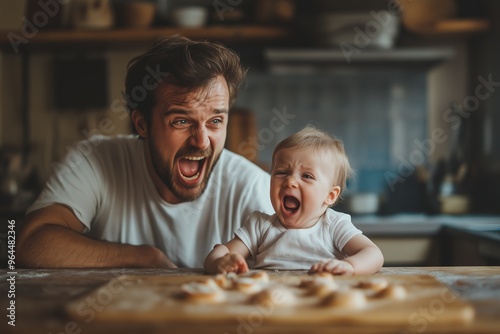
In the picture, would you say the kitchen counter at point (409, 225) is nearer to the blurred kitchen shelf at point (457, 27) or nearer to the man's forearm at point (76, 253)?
the blurred kitchen shelf at point (457, 27)

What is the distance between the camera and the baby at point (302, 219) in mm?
1411

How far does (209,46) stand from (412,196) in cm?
216

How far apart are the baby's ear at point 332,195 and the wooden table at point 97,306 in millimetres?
225

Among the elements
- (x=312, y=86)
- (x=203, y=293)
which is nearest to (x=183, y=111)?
(x=203, y=293)

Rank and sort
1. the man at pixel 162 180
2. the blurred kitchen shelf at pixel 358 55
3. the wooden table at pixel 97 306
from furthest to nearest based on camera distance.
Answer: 1. the blurred kitchen shelf at pixel 358 55
2. the man at pixel 162 180
3. the wooden table at pixel 97 306

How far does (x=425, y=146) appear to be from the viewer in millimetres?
3637

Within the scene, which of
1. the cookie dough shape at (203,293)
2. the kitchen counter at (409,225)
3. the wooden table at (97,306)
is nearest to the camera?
the wooden table at (97,306)

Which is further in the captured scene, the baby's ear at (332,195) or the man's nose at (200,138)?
the man's nose at (200,138)

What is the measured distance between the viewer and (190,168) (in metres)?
1.78

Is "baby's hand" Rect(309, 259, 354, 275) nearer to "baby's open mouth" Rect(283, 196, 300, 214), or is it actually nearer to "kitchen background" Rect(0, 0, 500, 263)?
"baby's open mouth" Rect(283, 196, 300, 214)

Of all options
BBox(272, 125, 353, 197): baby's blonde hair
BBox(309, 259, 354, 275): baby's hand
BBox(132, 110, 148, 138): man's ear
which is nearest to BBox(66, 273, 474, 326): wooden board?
BBox(309, 259, 354, 275): baby's hand

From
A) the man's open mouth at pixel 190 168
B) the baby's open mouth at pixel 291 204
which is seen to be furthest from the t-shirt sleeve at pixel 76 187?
the baby's open mouth at pixel 291 204

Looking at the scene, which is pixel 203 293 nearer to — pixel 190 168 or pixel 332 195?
pixel 332 195

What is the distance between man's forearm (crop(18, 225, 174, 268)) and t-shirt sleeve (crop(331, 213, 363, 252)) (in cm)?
43
